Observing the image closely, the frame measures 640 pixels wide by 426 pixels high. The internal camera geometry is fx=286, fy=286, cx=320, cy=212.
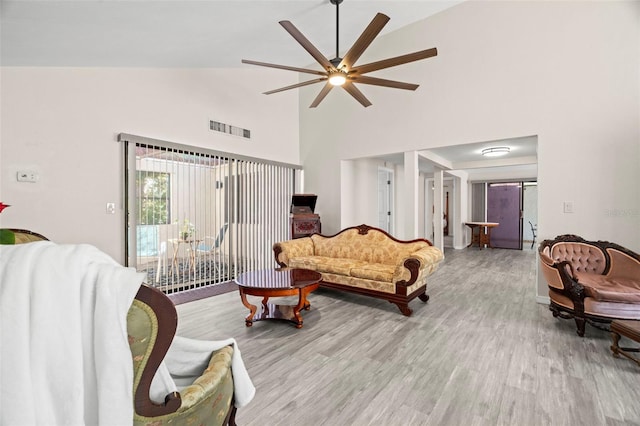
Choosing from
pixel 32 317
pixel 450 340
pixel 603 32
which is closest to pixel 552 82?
pixel 603 32

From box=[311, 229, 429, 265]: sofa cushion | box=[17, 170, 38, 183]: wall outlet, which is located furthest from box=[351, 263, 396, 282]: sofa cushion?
box=[17, 170, 38, 183]: wall outlet

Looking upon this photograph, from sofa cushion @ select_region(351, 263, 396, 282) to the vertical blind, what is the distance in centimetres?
238

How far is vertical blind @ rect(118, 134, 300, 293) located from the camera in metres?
4.01

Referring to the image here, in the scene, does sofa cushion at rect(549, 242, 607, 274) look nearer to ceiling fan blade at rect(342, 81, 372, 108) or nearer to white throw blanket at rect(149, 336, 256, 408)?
ceiling fan blade at rect(342, 81, 372, 108)

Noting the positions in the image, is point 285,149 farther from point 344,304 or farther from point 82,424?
point 82,424

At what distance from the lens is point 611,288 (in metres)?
2.71

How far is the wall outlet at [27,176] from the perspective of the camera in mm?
3152

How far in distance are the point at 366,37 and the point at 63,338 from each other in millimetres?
2742

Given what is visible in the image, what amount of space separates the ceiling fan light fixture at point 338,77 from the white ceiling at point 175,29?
1.51 m

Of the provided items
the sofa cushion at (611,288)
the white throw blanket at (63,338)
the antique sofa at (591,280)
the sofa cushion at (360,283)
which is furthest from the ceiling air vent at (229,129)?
the sofa cushion at (611,288)

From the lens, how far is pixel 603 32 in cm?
344

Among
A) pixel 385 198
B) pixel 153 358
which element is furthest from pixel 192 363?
pixel 385 198

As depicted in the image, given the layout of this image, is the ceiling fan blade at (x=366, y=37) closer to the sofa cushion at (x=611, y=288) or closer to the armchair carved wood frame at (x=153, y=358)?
the armchair carved wood frame at (x=153, y=358)

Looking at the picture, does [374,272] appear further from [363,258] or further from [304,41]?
[304,41]
